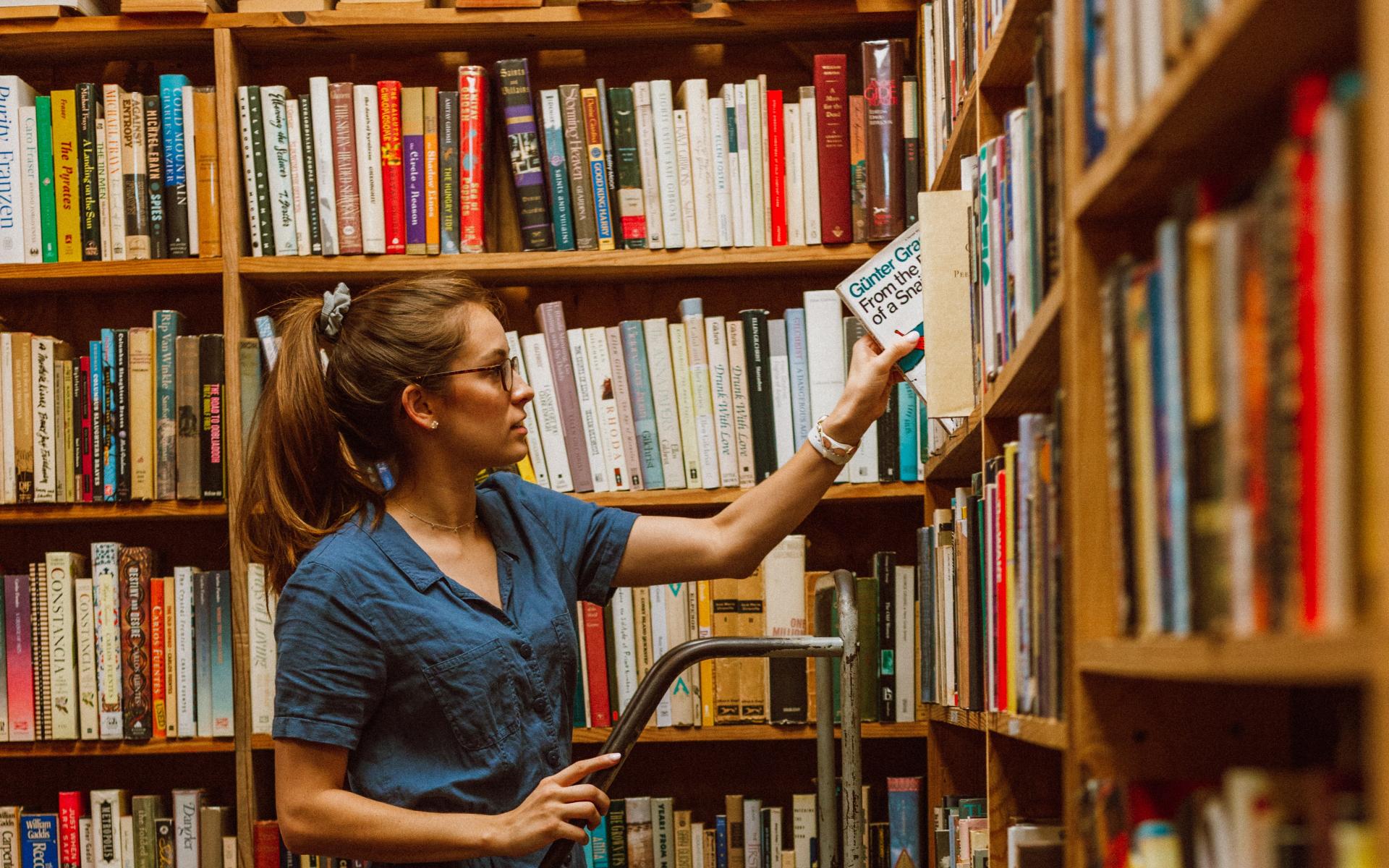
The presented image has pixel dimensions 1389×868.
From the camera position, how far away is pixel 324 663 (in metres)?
1.37

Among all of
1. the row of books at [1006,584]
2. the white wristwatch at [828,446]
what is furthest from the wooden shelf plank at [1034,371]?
the white wristwatch at [828,446]

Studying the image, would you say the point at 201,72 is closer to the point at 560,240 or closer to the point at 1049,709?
the point at 560,240

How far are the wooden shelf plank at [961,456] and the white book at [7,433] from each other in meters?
1.50

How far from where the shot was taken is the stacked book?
204cm

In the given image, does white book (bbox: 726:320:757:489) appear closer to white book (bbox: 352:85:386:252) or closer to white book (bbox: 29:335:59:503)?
white book (bbox: 352:85:386:252)

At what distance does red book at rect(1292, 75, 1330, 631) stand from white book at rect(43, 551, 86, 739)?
1994 mm

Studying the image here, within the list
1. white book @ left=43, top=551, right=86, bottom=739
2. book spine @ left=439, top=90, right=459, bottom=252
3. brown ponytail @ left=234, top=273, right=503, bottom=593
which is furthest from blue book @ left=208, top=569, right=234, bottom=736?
book spine @ left=439, top=90, right=459, bottom=252

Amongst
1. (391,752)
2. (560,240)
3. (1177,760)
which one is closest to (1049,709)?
(1177,760)

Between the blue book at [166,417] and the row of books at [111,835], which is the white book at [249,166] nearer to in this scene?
the blue book at [166,417]

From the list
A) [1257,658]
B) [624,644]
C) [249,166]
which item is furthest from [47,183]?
[1257,658]

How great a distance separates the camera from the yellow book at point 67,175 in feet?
6.69

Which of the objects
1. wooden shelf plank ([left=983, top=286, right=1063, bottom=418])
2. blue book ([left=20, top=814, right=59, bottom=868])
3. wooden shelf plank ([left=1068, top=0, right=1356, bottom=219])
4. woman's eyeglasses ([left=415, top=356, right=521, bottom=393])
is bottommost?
blue book ([left=20, top=814, right=59, bottom=868])

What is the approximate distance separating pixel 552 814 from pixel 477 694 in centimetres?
17

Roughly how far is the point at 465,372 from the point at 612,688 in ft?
2.35
